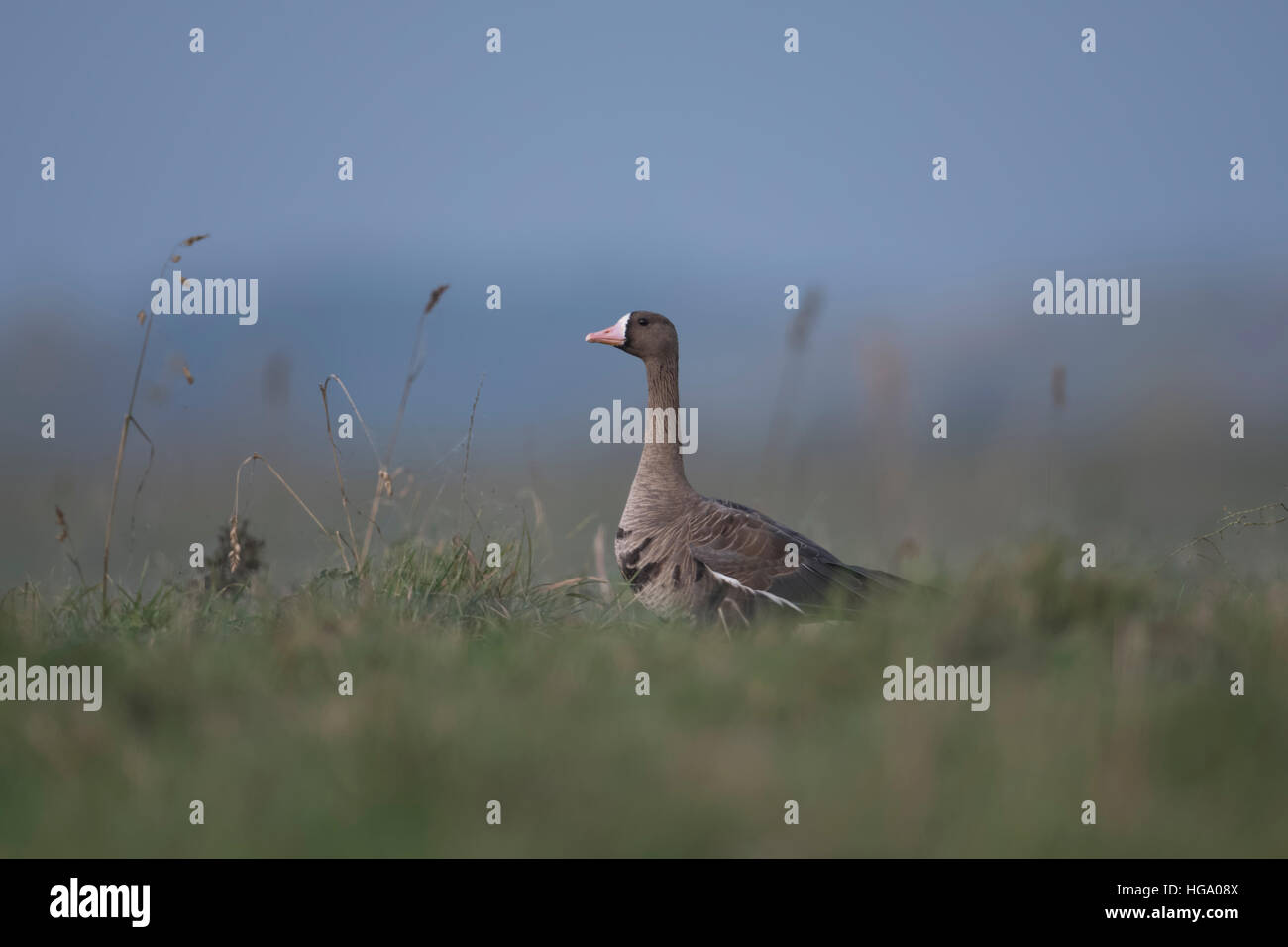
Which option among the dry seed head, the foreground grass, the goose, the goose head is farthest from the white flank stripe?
the dry seed head

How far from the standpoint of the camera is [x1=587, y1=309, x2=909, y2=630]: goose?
7.48 m

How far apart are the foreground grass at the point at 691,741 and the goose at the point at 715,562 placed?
1157 millimetres

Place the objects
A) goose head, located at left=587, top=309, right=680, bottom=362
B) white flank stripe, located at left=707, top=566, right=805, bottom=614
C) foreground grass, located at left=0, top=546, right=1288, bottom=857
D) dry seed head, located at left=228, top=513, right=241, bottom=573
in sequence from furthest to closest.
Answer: goose head, located at left=587, top=309, right=680, bottom=362 → dry seed head, located at left=228, top=513, right=241, bottom=573 → white flank stripe, located at left=707, top=566, right=805, bottom=614 → foreground grass, located at left=0, top=546, right=1288, bottom=857

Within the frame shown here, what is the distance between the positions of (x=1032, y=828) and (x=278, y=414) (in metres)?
7.26

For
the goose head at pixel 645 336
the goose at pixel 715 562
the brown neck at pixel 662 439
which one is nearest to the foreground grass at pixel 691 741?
the goose at pixel 715 562

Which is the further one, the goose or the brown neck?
the brown neck

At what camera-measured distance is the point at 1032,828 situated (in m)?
3.78

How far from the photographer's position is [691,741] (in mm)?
4418

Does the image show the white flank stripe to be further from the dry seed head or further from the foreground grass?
the dry seed head

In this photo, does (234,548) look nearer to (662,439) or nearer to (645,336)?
(662,439)

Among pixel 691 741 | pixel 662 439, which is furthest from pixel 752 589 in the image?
pixel 691 741

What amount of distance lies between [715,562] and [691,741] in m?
3.27

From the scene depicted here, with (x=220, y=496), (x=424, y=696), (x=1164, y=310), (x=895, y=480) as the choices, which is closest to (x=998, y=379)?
(x=1164, y=310)

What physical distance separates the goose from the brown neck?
11 millimetres
